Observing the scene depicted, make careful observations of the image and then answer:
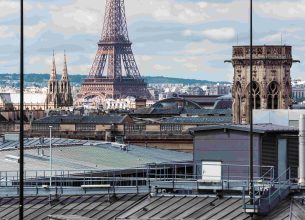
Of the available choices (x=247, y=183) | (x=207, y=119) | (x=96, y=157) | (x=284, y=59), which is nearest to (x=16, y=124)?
(x=207, y=119)

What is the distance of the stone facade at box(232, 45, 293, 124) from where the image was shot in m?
111

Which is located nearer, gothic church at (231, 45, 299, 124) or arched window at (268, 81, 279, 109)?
gothic church at (231, 45, 299, 124)

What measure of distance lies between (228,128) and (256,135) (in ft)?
6.13

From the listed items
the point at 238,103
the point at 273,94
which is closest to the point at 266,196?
the point at 238,103

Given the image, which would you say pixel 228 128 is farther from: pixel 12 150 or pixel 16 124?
pixel 16 124

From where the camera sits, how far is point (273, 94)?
11300 centimetres

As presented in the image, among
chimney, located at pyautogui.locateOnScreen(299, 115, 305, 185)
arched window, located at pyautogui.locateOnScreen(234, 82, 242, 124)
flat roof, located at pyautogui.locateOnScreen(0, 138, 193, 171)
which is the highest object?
arched window, located at pyautogui.locateOnScreen(234, 82, 242, 124)

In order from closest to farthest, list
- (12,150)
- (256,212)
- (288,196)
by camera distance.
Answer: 1. (256,212)
2. (288,196)
3. (12,150)

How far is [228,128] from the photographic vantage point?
197 feet

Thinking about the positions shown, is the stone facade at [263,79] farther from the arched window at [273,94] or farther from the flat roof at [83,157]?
the flat roof at [83,157]

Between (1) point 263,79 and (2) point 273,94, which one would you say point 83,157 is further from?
(1) point 263,79

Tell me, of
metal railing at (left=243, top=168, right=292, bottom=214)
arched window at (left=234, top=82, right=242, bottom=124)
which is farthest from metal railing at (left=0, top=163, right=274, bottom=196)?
arched window at (left=234, top=82, right=242, bottom=124)

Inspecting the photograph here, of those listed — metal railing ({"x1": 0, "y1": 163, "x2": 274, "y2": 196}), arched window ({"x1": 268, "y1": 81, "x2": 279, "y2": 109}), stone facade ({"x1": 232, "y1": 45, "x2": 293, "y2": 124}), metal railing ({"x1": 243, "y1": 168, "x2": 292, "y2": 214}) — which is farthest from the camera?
arched window ({"x1": 268, "y1": 81, "x2": 279, "y2": 109})

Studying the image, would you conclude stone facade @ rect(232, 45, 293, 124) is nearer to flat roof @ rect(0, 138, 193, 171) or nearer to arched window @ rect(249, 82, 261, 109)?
arched window @ rect(249, 82, 261, 109)
